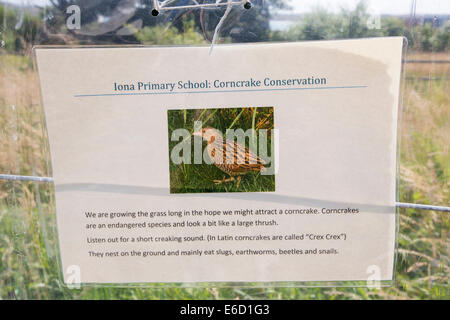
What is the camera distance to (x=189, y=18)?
0.81 meters

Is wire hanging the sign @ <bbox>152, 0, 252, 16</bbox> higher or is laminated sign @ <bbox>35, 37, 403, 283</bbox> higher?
wire hanging the sign @ <bbox>152, 0, 252, 16</bbox>

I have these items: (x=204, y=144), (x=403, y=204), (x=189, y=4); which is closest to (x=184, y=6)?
(x=189, y=4)

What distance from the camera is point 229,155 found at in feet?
2.71

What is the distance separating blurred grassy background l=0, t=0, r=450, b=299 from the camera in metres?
0.81

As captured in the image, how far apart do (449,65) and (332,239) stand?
0.53 metres

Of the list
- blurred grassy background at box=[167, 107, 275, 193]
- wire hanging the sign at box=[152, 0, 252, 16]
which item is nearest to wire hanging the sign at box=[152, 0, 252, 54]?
wire hanging the sign at box=[152, 0, 252, 16]

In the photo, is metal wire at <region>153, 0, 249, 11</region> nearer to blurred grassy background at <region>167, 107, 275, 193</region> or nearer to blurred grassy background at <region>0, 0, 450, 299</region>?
blurred grassy background at <region>0, 0, 450, 299</region>

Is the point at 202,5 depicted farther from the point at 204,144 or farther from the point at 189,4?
the point at 204,144

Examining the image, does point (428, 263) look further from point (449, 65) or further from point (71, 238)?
point (71, 238)

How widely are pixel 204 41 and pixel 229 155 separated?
286 millimetres

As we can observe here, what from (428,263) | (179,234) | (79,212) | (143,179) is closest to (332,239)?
(428,263)

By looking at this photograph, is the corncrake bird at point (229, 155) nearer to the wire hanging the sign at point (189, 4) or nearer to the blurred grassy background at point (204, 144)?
the blurred grassy background at point (204, 144)

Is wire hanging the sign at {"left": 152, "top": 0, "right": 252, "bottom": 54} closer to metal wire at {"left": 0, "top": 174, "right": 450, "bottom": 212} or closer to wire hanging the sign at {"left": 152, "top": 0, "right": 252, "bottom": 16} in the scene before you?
wire hanging the sign at {"left": 152, "top": 0, "right": 252, "bottom": 16}

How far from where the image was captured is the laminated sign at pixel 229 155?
2.64 ft
